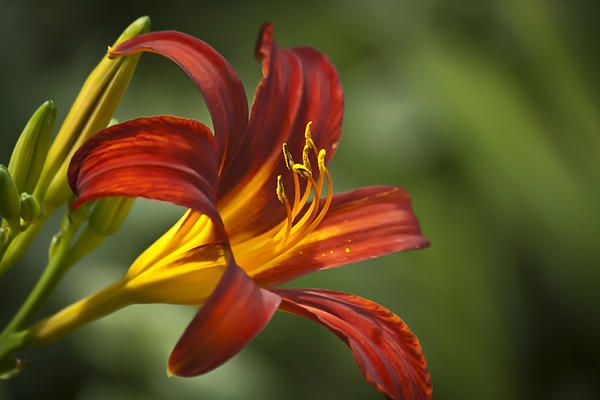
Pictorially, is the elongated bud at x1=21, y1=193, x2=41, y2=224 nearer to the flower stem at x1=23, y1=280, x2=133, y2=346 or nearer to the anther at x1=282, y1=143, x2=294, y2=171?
the flower stem at x1=23, y1=280, x2=133, y2=346

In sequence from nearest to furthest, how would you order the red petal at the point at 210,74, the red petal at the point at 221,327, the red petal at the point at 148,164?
the red petal at the point at 221,327
the red petal at the point at 148,164
the red petal at the point at 210,74

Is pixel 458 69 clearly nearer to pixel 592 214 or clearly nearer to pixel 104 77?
pixel 592 214

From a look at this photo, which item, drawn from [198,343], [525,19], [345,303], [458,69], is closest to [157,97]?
[458,69]

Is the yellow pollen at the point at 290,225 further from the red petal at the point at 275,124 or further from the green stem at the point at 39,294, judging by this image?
the green stem at the point at 39,294

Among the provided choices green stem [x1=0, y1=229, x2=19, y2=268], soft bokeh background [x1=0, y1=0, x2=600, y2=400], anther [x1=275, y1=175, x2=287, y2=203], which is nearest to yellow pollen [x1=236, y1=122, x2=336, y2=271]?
anther [x1=275, y1=175, x2=287, y2=203]

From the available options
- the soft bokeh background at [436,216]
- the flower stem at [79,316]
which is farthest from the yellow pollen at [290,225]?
the soft bokeh background at [436,216]
